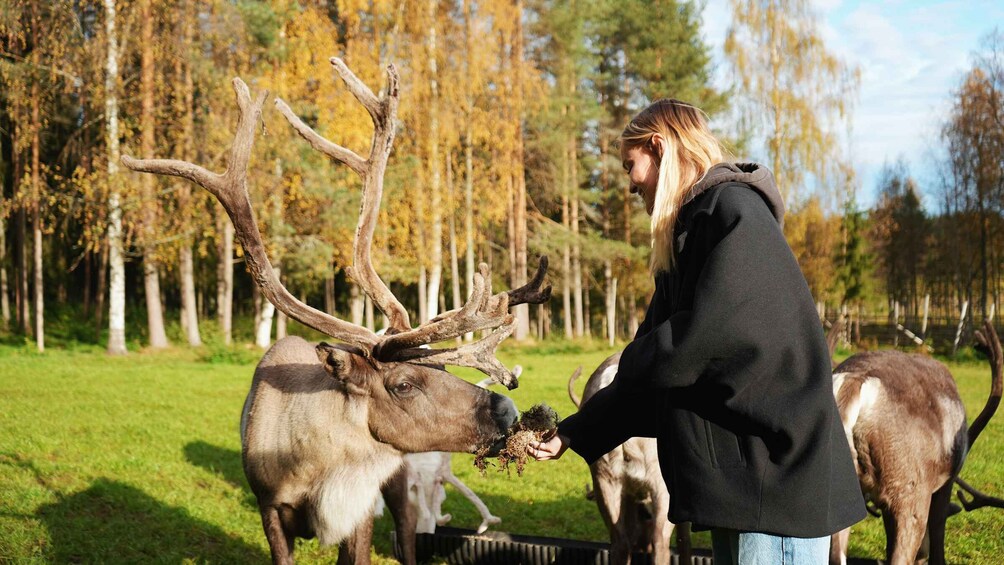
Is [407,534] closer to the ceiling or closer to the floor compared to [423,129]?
closer to the floor

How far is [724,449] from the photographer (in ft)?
7.66

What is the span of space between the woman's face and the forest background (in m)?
11.1

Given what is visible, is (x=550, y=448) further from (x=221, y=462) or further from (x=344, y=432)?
(x=221, y=462)

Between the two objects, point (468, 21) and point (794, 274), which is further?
point (468, 21)

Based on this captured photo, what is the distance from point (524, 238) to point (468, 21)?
8007 mm

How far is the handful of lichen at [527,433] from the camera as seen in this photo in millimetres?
3129

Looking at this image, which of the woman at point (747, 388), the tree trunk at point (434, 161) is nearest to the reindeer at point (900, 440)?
the woman at point (747, 388)

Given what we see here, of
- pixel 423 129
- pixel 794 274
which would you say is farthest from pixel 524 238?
pixel 794 274

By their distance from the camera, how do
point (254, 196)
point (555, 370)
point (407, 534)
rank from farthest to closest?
1. point (254, 196)
2. point (555, 370)
3. point (407, 534)

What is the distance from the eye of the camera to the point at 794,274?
233cm

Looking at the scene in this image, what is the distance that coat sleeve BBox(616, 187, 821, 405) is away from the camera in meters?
2.24

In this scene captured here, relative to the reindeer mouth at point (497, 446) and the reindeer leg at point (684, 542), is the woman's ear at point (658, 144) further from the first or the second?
the reindeer leg at point (684, 542)

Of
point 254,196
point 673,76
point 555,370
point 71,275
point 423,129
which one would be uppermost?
point 673,76

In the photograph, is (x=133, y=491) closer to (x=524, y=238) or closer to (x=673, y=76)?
(x=524, y=238)
